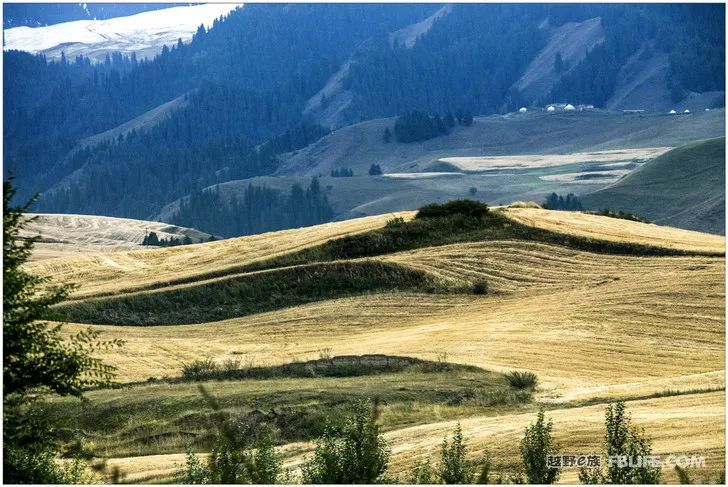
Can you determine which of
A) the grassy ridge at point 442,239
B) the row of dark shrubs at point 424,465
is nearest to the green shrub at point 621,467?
the row of dark shrubs at point 424,465

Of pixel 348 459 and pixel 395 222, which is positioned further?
pixel 395 222

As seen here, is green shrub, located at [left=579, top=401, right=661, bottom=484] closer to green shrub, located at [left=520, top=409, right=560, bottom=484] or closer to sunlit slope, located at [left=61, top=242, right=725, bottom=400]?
green shrub, located at [left=520, top=409, right=560, bottom=484]

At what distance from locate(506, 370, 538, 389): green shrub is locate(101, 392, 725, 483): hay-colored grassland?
5.17 meters

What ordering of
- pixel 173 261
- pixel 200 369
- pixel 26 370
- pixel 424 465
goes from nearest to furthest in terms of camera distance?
1. pixel 26 370
2. pixel 424 465
3. pixel 200 369
4. pixel 173 261

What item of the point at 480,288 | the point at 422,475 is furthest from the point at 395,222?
the point at 422,475

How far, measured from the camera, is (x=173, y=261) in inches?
2817

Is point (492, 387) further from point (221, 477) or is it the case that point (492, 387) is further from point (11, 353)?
point (221, 477)

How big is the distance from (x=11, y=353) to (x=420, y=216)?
5495 centimetres

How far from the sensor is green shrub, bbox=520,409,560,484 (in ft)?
72.0

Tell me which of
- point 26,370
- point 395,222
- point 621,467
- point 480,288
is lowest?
point 480,288

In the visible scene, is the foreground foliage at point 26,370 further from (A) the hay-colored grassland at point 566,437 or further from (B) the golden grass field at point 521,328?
(B) the golden grass field at point 521,328

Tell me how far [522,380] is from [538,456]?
14.5m

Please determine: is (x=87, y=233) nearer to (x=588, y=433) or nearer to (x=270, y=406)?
(x=270, y=406)

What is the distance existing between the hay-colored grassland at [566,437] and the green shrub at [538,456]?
45 centimetres
